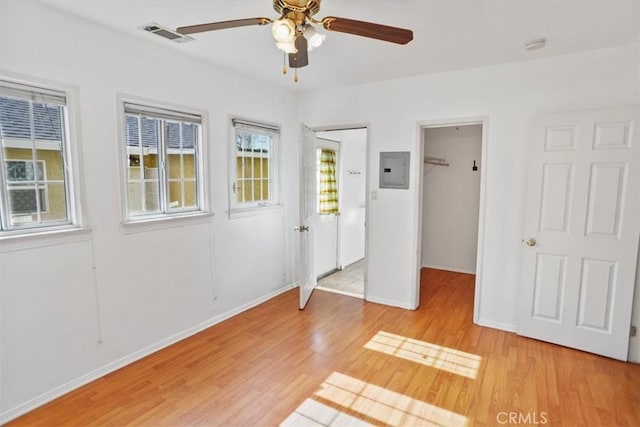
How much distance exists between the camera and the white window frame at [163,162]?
2.66 metres

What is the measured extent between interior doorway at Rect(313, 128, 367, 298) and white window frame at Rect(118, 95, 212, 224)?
6.05 ft

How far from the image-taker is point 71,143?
2.38 metres

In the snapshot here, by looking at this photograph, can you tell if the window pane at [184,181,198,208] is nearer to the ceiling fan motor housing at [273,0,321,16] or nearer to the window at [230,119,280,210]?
the window at [230,119,280,210]

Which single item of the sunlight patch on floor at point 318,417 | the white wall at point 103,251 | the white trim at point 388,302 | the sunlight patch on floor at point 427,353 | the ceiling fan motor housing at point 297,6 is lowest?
the sunlight patch on floor at point 318,417

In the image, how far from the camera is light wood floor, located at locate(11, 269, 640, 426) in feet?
7.21

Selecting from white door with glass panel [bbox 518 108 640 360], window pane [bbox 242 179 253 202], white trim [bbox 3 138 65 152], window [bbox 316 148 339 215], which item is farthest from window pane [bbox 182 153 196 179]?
white door with glass panel [bbox 518 108 640 360]

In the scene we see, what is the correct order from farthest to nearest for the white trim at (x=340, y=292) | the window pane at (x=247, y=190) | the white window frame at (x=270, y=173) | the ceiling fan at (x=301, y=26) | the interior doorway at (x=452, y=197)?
1. the interior doorway at (x=452, y=197)
2. the white trim at (x=340, y=292)
3. the window pane at (x=247, y=190)
4. the white window frame at (x=270, y=173)
5. the ceiling fan at (x=301, y=26)

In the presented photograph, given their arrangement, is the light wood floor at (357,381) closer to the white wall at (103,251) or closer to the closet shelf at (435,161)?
the white wall at (103,251)

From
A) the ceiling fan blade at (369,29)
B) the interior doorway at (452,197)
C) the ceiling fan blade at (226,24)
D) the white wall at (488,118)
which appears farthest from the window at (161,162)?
the interior doorway at (452,197)

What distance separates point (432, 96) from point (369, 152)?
89 centimetres

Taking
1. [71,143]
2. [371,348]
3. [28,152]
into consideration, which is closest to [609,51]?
[371,348]

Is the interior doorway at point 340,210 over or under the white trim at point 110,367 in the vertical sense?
over

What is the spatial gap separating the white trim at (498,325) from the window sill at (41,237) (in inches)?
143

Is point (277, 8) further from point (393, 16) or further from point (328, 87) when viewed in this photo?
point (328, 87)
